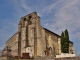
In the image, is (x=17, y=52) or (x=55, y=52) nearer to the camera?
(x=55, y=52)

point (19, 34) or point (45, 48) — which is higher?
point (19, 34)

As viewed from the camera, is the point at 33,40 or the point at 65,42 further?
the point at 33,40

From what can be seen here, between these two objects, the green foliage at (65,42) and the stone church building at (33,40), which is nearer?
the green foliage at (65,42)

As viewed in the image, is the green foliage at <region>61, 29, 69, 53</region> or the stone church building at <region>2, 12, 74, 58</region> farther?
the stone church building at <region>2, 12, 74, 58</region>

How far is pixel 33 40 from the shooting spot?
148ft

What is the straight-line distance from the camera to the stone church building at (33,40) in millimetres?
42406

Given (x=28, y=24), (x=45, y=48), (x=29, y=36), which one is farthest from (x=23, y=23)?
(x=45, y=48)

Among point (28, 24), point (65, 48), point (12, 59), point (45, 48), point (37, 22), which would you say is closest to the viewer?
point (12, 59)

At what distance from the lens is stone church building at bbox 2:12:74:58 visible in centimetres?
4241

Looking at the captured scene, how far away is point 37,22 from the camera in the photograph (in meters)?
45.8

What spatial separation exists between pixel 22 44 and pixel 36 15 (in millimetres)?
9898

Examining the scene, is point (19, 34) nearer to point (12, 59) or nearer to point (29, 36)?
point (29, 36)

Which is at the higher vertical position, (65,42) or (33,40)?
(33,40)

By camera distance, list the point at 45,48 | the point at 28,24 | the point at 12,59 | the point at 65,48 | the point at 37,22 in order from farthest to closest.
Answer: the point at 28,24
the point at 37,22
the point at 45,48
the point at 65,48
the point at 12,59
